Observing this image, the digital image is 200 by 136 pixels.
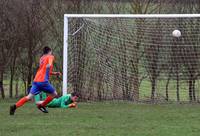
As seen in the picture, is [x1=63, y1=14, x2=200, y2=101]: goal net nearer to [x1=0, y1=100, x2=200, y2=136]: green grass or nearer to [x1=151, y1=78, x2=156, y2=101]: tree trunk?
[x1=151, y1=78, x2=156, y2=101]: tree trunk

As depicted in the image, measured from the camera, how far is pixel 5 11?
17.3 meters

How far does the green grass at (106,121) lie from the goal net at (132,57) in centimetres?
140

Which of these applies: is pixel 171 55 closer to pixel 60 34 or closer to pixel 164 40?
pixel 164 40

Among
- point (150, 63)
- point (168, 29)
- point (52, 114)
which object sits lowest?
point (52, 114)

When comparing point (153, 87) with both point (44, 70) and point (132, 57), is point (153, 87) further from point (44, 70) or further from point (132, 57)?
point (44, 70)

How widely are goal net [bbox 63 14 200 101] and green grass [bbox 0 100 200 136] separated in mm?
1403

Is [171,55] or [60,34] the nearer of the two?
[171,55]

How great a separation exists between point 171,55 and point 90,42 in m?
2.41

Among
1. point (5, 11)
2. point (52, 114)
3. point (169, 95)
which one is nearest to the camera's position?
point (52, 114)

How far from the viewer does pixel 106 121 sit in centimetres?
1134

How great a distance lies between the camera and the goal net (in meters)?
16.1

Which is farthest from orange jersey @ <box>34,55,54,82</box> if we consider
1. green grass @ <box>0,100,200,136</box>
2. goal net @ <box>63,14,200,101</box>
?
goal net @ <box>63,14,200,101</box>

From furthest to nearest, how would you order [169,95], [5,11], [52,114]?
[5,11]
[169,95]
[52,114]

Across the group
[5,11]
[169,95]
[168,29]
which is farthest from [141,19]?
[5,11]
